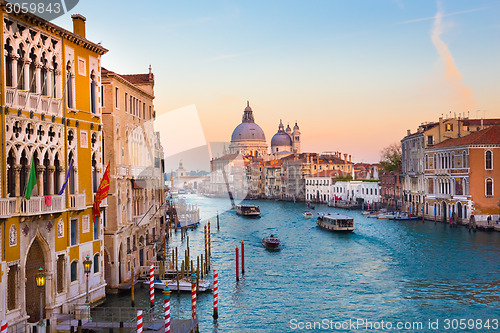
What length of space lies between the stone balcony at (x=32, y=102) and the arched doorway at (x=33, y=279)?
8.73 ft

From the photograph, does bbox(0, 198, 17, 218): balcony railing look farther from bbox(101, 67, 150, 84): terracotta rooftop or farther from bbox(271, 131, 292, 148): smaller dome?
bbox(271, 131, 292, 148): smaller dome

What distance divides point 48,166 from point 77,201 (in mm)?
1275

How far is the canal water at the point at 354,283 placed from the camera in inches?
569

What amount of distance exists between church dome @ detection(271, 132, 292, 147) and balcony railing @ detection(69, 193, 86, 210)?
102930mm

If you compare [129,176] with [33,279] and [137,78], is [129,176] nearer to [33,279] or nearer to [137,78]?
[137,78]

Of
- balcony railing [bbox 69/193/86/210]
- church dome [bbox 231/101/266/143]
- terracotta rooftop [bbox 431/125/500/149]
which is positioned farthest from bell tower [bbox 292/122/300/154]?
balcony railing [bbox 69/193/86/210]

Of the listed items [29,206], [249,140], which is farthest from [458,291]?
[249,140]

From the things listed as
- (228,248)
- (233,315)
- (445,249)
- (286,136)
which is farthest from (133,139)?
(286,136)

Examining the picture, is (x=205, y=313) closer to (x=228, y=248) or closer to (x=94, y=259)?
(x=94, y=259)

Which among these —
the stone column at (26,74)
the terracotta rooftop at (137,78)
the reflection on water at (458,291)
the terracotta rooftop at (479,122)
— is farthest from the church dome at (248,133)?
the stone column at (26,74)

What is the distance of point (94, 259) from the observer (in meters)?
13.7

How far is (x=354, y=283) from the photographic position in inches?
734

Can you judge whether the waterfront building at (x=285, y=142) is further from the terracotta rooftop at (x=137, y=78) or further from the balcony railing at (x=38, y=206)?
the balcony railing at (x=38, y=206)

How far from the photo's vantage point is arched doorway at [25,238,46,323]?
11094 mm
